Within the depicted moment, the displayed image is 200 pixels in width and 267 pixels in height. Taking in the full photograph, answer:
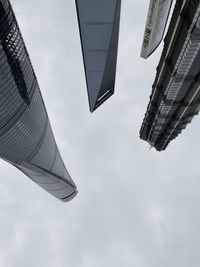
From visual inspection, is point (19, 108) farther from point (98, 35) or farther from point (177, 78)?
point (98, 35)

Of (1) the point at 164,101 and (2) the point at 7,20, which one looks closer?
(2) the point at 7,20

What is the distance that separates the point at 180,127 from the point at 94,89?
55.6 meters

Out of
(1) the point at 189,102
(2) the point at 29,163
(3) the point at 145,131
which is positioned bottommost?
(2) the point at 29,163

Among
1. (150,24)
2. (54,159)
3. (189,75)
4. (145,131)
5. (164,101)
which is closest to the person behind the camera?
(150,24)

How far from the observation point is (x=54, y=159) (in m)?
199

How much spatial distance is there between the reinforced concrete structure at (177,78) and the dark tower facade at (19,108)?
38.5m

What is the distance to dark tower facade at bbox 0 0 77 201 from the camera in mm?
87250

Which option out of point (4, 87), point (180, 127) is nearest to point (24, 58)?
point (4, 87)

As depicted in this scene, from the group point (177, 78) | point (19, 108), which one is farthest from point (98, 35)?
point (19, 108)

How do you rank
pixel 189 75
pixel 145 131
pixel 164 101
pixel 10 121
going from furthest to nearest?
pixel 145 131
pixel 10 121
pixel 164 101
pixel 189 75

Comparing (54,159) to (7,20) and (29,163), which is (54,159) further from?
(7,20)

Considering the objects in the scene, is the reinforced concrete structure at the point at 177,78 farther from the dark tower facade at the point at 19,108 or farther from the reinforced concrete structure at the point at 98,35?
the dark tower facade at the point at 19,108

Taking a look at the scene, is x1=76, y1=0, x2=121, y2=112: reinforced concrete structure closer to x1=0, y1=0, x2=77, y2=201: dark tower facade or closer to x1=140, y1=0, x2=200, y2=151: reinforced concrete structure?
x1=140, y1=0, x2=200, y2=151: reinforced concrete structure

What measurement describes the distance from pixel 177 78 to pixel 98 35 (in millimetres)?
29876
